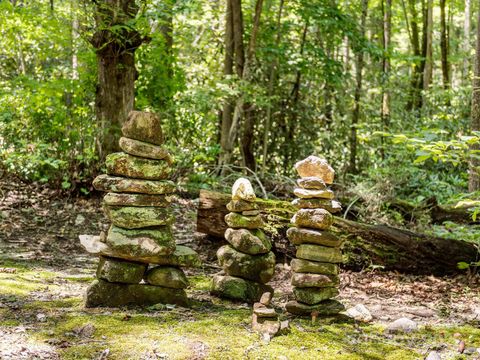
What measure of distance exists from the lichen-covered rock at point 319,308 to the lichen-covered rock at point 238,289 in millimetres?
514

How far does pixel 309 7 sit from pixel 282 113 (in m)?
3.07

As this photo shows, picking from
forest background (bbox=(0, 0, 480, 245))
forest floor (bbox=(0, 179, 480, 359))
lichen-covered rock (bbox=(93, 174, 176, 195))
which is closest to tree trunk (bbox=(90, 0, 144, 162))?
forest background (bbox=(0, 0, 480, 245))

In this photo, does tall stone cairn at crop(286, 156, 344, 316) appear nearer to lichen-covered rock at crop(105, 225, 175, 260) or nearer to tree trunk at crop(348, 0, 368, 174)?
lichen-covered rock at crop(105, 225, 175, 260)

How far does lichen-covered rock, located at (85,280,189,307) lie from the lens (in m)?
4.83

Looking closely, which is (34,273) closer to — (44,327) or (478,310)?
(44,327)

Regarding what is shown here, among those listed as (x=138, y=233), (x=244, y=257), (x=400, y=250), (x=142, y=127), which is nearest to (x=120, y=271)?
(x=138, y=233)

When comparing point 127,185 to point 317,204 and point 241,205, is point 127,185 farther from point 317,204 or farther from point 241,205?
point 317,204

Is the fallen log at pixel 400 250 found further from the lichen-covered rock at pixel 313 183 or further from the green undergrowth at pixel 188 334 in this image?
the green undergrowth at pixel 188 334

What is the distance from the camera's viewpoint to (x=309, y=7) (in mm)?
12336

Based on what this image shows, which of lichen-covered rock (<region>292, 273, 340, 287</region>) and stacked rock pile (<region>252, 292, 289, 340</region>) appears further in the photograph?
lichen-covered rock (<region>292, 273, 340, 287</region>)

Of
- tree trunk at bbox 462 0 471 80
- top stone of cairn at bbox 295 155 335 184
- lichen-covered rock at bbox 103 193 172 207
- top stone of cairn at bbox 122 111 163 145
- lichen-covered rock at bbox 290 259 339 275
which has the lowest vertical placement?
lichen-covered rock at bbox 290 259 339 275

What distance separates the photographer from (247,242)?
17.6ft

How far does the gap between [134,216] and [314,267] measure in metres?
1.84

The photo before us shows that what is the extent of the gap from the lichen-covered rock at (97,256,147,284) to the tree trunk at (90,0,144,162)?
15.3 feet
